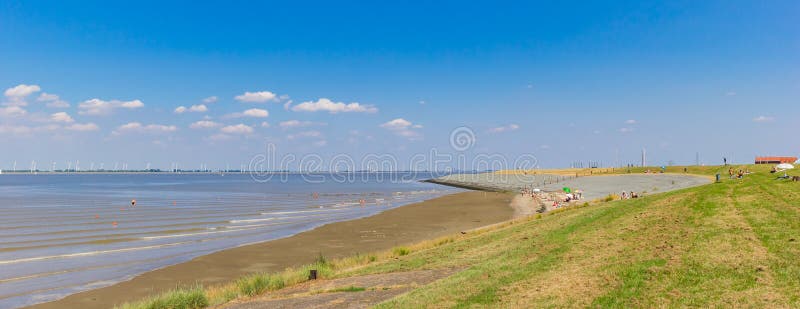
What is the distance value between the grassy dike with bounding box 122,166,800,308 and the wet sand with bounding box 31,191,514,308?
455cm

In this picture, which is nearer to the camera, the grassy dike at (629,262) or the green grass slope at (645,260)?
the green grass slope at (645,260)

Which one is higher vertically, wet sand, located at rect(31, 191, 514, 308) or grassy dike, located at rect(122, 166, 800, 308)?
grassy dike, located at rect(122, 166, 800, 308)

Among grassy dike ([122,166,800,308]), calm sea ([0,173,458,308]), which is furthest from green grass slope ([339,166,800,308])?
calm sea ([0,173,458,308])

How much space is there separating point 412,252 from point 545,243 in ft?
25.3

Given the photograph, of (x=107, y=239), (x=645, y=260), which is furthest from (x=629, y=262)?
(x=107, y=239)

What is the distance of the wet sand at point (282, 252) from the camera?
20.6 meters

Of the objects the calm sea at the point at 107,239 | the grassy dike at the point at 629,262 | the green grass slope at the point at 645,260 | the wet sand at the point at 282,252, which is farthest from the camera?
the calm sea at the point at 107,239

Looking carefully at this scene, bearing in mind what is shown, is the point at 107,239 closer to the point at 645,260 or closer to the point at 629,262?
the point at 629,262

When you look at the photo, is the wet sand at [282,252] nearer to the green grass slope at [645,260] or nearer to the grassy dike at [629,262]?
the grassy dike at [629,262]

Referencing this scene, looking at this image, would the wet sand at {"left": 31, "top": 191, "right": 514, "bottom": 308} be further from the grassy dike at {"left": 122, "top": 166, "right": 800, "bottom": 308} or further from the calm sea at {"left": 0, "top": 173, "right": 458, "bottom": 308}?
the grassy dike at {"left": 122, "top": 166, "right": 800, "bottom": 308}

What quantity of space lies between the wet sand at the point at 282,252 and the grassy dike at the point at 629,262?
455 centimetres

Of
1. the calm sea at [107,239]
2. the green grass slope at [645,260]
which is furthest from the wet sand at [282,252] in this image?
the green grass slope at [645,260]

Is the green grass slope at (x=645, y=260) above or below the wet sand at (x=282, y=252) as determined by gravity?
above

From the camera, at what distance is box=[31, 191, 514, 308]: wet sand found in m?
20.6
